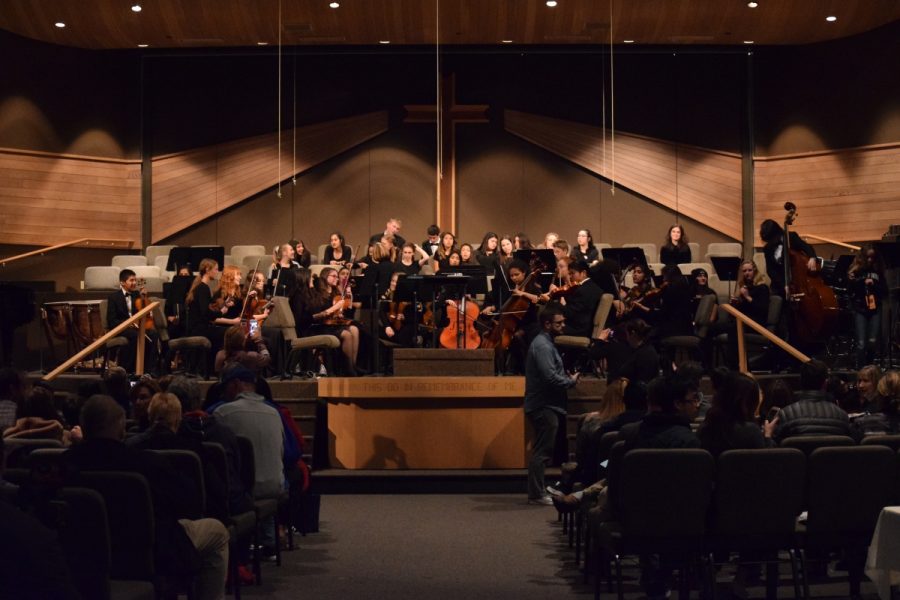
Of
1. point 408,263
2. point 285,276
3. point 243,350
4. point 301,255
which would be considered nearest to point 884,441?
point 243,350

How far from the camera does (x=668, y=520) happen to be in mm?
5102

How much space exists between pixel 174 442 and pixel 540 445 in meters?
3.97

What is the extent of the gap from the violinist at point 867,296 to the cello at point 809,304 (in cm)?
28

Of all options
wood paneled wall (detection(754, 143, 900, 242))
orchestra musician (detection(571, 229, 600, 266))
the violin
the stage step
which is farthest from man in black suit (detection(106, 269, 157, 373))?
wood paneled wall (detection(754, 143, 900, 242))

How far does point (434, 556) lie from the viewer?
6.94m

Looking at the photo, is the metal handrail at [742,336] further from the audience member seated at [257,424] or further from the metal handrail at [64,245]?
the metal handrail at [64,245]

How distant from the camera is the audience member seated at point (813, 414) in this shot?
617 centimetres

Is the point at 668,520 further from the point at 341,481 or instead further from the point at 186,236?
the point at 186,236

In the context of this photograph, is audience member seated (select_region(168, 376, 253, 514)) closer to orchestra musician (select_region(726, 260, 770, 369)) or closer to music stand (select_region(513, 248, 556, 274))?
music stand (select_region(513, 248, 556, 274))

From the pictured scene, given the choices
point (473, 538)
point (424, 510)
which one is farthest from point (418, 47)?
point (473, 538)

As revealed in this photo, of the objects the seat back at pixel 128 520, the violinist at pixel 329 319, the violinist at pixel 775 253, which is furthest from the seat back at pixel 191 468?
the violinist at pixel 775 253

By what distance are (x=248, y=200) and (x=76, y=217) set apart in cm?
227

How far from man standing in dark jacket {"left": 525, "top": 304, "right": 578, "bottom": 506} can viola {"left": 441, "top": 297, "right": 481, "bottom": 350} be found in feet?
6.98

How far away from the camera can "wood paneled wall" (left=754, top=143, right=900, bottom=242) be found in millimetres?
15164
